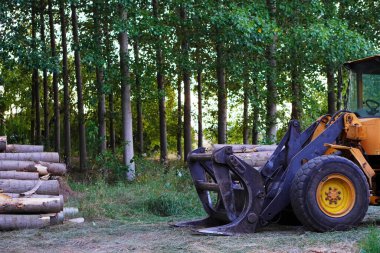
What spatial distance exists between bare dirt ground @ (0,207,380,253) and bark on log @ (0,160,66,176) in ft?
7.02

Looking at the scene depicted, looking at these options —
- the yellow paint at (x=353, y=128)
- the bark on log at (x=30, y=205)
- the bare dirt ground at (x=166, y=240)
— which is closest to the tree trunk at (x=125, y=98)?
the bark on log at (x=30, y=205)

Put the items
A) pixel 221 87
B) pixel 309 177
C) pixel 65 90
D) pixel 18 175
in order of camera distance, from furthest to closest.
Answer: pixel 65 90
pixel 221 87
pixel 18 175
pixel 309 177

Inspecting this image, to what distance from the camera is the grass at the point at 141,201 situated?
504 inches

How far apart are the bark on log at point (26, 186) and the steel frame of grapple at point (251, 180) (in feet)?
9.61

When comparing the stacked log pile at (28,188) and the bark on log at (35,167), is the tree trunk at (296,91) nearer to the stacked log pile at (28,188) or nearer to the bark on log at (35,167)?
the bark on log at (35,167)

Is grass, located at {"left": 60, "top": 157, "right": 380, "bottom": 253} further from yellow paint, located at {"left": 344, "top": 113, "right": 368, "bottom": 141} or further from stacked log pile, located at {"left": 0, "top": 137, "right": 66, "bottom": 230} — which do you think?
yellow paint, located at {"left": 344, "top": 113, "right": 368, "bottom": 141}

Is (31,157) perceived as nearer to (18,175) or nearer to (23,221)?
(18,175)

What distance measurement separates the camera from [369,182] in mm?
9797

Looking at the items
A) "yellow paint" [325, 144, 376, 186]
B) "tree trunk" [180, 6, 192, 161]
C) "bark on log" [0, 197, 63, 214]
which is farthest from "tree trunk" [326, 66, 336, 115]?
"bark on log" [0, 197, 63, 214]

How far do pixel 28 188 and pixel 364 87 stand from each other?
20.4ft

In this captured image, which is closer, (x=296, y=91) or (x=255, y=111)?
(x=255, y=111)

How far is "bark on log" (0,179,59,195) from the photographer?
11.7 meters

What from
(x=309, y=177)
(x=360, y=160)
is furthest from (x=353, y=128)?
(x=309, y=177)

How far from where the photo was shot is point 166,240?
895 cm
